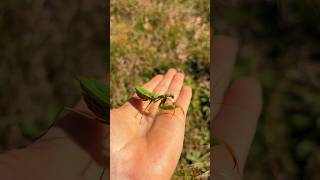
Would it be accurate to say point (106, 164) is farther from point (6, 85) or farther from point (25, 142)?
point (6, 85)

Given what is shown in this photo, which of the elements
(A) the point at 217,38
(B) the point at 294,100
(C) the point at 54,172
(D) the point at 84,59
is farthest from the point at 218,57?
(C) the point at 54,172

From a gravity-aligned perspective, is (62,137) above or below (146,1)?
below

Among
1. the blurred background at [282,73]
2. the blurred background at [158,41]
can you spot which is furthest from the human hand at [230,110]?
the blurred background at [158,41]

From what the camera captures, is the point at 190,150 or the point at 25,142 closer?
the point at 25,142

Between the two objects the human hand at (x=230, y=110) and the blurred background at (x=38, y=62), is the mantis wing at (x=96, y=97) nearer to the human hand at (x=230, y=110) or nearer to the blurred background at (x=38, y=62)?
the blurred background at (x=38, y=62)

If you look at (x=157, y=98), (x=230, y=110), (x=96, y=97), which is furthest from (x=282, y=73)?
(x=96, y=97)

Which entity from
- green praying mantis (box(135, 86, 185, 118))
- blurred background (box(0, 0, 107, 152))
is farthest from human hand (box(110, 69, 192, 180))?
blurred background (box(0, 0, 107, 152))
